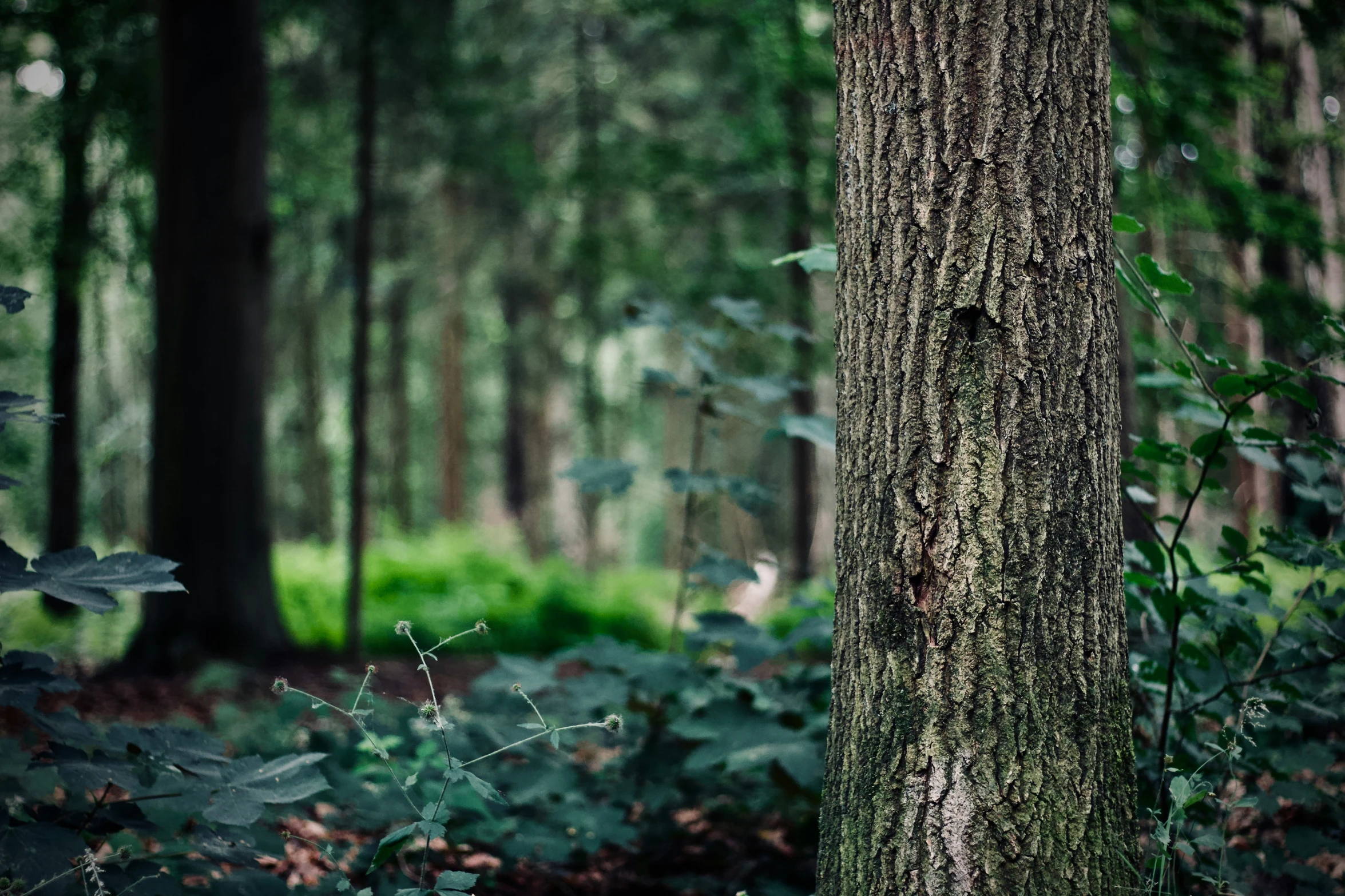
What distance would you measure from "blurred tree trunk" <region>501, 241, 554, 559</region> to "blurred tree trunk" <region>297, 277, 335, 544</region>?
4088 millimetres

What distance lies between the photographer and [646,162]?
35.5 feet

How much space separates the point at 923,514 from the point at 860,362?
13.0 inches

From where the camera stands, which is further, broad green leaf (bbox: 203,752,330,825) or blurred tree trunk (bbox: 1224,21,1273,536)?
blurred tree trunk (bbox: 1224,21,1273,536)

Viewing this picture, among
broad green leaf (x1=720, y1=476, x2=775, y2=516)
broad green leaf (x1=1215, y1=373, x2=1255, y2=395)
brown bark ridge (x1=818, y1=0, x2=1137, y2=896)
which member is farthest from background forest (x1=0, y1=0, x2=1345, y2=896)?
brown bark ridge (x1=818, y1=0, x2=1137, y2=896)

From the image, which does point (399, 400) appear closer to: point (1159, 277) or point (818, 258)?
point (818, 258)

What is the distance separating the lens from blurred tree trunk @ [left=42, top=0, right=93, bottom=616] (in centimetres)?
926

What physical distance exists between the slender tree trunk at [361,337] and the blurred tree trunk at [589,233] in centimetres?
514

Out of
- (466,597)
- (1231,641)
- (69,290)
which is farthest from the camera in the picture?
(466,597)

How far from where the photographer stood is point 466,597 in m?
10.4

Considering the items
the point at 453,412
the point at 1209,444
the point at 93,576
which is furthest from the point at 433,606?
the point at 1209,444

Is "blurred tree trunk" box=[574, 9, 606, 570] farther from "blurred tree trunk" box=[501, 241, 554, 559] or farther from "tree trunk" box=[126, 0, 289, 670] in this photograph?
"tree trunk" box=[126, 0, 289, 670]

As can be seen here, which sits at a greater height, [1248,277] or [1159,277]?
[1248,277]

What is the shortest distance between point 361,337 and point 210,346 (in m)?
1.15

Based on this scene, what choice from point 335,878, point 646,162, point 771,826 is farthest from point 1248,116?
point 335,878
